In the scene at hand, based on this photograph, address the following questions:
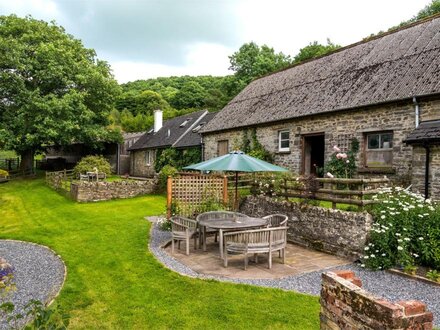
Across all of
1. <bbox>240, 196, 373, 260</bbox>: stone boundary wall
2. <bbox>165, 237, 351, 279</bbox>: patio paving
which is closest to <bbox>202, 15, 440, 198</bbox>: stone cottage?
<bbox>240, 196, 373, 260</bbox>: stone boundary wall

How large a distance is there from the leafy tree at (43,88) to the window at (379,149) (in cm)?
2237

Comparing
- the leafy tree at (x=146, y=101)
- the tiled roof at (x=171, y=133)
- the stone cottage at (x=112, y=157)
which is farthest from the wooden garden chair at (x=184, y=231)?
the leafy tree at (x=146, y=101)

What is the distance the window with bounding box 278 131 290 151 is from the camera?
17125 millimetres

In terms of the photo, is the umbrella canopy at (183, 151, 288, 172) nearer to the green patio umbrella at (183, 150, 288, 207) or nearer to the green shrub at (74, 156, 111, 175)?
the green patio umbrella at (183, 150, 288, 207)

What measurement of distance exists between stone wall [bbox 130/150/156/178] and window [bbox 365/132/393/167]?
21.4 meters

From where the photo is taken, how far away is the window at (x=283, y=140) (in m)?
17.1

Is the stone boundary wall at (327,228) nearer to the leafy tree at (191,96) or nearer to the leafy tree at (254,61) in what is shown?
the leafy tree at (254,61)

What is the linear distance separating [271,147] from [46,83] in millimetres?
21310

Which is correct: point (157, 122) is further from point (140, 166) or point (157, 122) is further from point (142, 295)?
point (142, 295)

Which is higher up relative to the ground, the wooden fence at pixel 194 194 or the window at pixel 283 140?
the window at pixel 283 140

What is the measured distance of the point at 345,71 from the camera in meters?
16.3

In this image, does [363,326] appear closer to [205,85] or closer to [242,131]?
[242,131]

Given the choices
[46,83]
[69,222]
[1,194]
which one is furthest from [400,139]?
[46,83]

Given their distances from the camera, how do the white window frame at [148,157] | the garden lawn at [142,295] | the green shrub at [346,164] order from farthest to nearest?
the white window frame at [148,157], the green shrub at [346,164], the garden lawn at [142,295]
